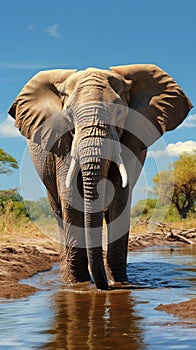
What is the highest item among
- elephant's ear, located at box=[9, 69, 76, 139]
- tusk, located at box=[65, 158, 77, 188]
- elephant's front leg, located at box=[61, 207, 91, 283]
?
elephant's ear, located at box=[9, 69, 76, 139]

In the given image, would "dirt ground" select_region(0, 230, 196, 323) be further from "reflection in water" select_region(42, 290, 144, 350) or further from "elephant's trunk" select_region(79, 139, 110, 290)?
"elephant's trunk" select_region(79, 139, 110, 290)

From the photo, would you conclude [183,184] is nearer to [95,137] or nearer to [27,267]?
[27,267]

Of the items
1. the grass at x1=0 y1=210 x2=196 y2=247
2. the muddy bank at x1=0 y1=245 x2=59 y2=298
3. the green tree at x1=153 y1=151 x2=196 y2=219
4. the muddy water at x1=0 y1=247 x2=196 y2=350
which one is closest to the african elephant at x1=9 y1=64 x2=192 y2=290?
the muddy water at x1=0 y1=247 x2=196 y2=350

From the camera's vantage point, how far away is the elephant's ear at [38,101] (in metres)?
8.45

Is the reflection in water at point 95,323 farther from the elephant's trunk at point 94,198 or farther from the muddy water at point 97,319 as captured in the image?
the elephant's trunk at point 94,198

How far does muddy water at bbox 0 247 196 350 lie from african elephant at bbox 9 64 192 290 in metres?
0.51

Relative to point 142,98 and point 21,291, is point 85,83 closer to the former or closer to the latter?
point 142,98

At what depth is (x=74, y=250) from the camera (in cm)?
873

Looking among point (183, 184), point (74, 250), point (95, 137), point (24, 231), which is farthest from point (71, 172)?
point (183, 184)

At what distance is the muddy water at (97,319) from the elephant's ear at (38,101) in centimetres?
223

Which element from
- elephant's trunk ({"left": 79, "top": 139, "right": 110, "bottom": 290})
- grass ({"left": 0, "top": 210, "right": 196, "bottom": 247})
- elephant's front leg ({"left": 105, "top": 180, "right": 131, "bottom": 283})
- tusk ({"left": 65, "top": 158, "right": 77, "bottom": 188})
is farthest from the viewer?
grass ({"left": 0, "top": 210, "right": 196, "bottom": 247})

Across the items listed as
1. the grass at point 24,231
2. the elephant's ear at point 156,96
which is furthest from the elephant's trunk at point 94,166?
the grass at point 24,231

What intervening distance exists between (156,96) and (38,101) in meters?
1.61

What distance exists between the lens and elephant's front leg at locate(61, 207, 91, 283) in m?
8.48
